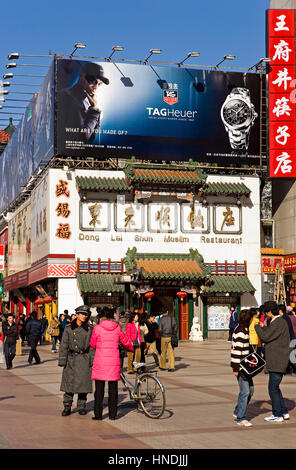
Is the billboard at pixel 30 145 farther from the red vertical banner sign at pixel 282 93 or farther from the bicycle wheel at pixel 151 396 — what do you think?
the bicycle wheel at pixel 151 396

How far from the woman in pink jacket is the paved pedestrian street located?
0.30m

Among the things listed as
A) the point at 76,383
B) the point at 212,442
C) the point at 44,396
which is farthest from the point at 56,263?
the point at 212,442

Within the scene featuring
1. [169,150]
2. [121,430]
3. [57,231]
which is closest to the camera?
[121,430]

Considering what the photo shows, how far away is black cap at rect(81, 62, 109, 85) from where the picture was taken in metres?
42.2

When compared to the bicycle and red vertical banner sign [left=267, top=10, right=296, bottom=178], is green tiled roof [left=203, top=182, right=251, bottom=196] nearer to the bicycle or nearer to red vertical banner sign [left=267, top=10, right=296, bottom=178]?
red vertical banner sign [left=267, top=10, right=296, bottom=178]

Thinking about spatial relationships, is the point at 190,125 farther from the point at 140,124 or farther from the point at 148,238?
the point at 148,238

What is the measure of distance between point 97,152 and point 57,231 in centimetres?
512

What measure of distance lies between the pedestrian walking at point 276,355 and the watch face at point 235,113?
3366 cm

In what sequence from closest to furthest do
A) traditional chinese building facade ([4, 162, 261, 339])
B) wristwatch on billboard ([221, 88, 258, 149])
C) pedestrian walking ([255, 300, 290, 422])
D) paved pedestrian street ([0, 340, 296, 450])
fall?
paved pedestrian street ([0, 340, 296, 450])
pedestrian walking ([255, 300, 290, 422])
traditional chinese building facade ([4, 162, 261, 339])
wristwatch on billboard ([221, 88, 258, 149])

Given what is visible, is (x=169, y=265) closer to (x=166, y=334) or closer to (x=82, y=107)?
(x=82, y=107)

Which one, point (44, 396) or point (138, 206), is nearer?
point (44, 396)

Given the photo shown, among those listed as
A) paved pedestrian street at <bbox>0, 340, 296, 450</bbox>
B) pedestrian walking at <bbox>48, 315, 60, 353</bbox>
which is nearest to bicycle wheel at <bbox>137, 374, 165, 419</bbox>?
paved pedestrian street at <bbox>0, 340, 296, 450</bbox>

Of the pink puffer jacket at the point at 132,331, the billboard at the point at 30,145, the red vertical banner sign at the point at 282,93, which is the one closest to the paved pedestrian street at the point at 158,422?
the pink puffer jacket at the point at 132,331

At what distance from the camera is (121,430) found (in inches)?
438
